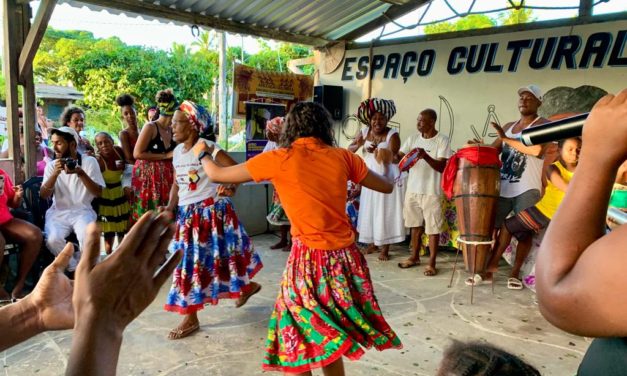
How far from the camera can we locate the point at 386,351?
337 centimetres

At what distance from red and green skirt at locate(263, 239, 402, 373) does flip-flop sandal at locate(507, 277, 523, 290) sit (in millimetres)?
2832

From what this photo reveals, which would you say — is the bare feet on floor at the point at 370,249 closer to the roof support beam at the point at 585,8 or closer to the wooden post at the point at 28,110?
the roof support beam at the point at 585,8

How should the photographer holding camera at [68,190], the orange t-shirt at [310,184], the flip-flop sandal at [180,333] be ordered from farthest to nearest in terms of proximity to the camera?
the photographer holding camera at [68,190] < the flip-flop sandal at [180,333] < the orange t-shirt at [310,184]

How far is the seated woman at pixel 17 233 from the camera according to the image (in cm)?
414

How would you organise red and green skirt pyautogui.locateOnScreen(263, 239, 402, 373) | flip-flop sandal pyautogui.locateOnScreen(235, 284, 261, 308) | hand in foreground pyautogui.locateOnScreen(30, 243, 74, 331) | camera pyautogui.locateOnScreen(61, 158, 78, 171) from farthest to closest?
camera pyautogui.locateOnScreen(61, 158, 78, 171) < flip-flop sandal pyautogui.locateOnScreen(235, 284, 261, 308) < red and green skirt pyautogui.locateOnScreen(263, 239, 402, 373) < hand in foreground pyautogui.locateOnScreen(30, 243, 74, 331)

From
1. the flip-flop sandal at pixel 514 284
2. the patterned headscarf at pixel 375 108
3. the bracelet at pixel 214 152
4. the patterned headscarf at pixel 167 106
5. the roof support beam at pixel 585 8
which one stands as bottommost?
the flip-flop sandal at pixel 514 284

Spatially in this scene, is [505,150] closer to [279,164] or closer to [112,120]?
[279,164]

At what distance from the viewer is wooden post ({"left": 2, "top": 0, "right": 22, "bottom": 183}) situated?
4.50 meters

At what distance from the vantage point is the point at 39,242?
4.25 metres

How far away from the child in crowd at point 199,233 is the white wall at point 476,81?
4105mm

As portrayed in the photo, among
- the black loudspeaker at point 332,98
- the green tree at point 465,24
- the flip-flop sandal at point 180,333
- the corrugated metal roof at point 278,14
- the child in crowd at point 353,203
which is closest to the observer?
the flip-flop sandal at point 180,333

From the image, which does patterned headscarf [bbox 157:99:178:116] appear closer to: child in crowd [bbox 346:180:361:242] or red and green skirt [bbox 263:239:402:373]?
child in crowd [bbox 346:180:361:242]

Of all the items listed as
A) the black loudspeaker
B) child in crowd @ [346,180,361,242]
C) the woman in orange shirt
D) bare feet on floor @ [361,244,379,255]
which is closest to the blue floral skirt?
the woman in orange shirt

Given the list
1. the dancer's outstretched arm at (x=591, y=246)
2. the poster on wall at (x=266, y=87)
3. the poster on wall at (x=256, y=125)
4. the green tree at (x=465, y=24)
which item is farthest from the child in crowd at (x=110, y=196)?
the green tree at (x=465, y=24)
